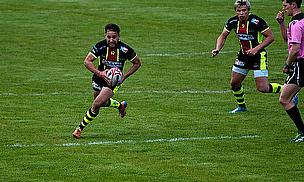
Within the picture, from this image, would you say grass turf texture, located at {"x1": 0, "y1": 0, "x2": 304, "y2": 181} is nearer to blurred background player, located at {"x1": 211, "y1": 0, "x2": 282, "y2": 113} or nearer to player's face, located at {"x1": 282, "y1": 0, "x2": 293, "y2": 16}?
blurred background player, located at {"x1": 211, "y1": 0, "x2": 282, "y2": 113}

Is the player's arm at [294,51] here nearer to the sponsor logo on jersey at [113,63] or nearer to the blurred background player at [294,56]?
the blurred background player at [294,56]

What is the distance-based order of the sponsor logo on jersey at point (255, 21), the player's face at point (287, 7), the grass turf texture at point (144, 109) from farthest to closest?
the sponsor logo on jersey at point (255, 21) < the player's face at point (287, 7) < the grass turf texture at point (144, 109)

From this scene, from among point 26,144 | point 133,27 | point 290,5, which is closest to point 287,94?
point 290,5

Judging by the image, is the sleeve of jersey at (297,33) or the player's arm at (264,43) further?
the player's arm at (264,43)

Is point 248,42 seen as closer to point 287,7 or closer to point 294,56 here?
point 287,7

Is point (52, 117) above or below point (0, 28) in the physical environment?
above

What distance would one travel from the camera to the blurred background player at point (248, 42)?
19188mm

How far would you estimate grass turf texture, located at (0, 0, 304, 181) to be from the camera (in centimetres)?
1455

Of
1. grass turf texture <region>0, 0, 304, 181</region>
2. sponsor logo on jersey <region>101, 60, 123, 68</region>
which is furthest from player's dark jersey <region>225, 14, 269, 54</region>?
sponsor logo on jersey <region>101, 60, 123, 68</region>

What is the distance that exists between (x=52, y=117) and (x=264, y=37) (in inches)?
174

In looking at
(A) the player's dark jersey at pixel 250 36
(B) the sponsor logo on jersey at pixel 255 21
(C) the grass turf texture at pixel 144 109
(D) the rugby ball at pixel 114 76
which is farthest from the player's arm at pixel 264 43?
(D) the rugby ball at pixel 114 76

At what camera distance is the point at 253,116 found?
19609mm

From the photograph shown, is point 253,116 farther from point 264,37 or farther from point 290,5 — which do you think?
point 290,5

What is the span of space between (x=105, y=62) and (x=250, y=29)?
3.46 meters
